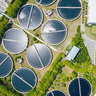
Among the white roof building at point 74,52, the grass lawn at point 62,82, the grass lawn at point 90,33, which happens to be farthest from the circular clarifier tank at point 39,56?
the grass lawn at point 90,33

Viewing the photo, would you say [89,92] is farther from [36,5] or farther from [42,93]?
[36,5]

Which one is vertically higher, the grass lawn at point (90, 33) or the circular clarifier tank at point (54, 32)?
→ the circular clarifier tank at point (54, 32)

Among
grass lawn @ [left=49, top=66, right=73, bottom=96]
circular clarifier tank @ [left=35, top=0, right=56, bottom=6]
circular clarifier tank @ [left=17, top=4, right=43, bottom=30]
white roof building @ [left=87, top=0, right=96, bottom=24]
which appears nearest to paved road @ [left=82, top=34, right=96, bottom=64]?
white roof building @ [left=87, top=0, right=96, bottom=24]

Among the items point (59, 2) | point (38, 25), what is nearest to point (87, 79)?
point (38, 25)

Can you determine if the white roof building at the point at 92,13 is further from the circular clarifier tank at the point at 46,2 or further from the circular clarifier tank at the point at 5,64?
the circular clarifier tank at the point at 5,64

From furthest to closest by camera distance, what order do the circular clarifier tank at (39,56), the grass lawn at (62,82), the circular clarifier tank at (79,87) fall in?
the grass lawn at (62,82), the circular clarifier tank at (79,87), the circular clarifier tank at (39,56)

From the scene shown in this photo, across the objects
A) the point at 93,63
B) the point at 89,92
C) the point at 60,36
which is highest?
the point at 60,36

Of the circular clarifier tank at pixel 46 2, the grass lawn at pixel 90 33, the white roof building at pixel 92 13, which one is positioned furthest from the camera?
the grass lawn at pixel 90 33
